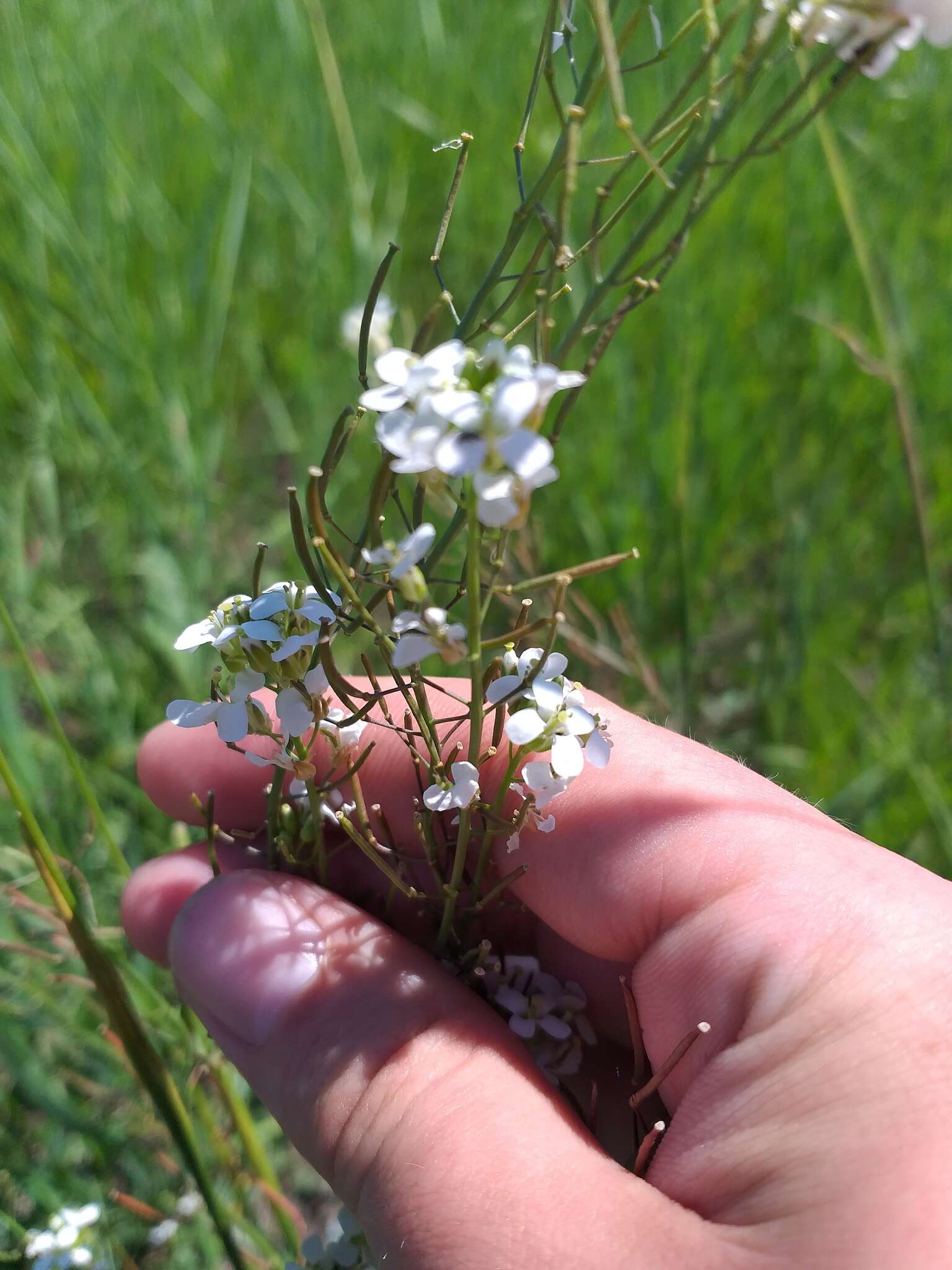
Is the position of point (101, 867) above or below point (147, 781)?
below

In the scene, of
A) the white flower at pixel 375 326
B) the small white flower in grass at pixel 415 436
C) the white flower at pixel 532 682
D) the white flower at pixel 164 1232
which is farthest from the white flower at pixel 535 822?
the white flower at pixel 375 326

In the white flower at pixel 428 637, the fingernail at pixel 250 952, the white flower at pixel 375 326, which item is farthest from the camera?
the white flower at pixel 375 326

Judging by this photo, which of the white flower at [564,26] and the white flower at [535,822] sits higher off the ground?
the white flower at [564,26]

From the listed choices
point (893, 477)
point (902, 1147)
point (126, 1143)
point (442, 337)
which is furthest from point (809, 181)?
point (126, 1143)

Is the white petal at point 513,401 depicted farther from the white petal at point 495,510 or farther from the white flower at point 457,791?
the white flower at point 457,791

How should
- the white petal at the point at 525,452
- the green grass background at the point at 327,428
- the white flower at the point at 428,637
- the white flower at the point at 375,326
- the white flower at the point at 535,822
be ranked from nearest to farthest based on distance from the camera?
the white petal at the point at 525,452 → the white flower at the point at 428,637 → the white flower at the point at 535,822 → the green grass background at the point at 327,428 → the white flower at the point at 375,326

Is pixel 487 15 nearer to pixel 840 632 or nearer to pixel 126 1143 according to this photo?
pixel 840 632

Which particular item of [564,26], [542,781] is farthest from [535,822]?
[564,26]
